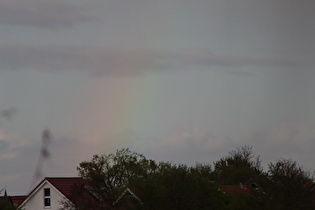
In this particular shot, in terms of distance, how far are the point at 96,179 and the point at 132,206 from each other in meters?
19.9

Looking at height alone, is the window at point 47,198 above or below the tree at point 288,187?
above

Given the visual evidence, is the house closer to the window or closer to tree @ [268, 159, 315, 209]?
the window

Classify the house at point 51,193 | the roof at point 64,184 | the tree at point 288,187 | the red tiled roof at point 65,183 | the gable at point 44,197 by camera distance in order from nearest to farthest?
the tree at point 288,187
the roof at point 64,184
the red tiled roof at point 65,183
the house at point 51,193
the gable at point 44,197

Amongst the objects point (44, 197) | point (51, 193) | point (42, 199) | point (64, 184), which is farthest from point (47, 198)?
point (64, 184)

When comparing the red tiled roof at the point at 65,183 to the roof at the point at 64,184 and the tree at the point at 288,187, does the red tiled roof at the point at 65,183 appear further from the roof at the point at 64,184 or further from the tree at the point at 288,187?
the tree at the point at 288,187

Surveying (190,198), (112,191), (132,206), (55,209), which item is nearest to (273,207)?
(190,198)

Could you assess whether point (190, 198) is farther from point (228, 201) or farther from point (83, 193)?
point (83, 193)

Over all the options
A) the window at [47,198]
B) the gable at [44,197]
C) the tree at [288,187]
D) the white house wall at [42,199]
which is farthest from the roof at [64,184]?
the tree at [288,187]

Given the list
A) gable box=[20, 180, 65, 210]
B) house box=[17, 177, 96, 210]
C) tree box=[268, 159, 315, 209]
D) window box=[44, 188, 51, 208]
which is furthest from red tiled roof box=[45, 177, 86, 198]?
tree box=[268, 159, 315, 209]

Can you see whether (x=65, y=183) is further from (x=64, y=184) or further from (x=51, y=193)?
(x=51, y=193)

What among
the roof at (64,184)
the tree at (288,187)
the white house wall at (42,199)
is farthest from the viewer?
the white house wall at (42,199)

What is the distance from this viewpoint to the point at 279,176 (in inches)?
1866

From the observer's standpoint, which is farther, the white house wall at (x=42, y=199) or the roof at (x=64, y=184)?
the white house wall at (x=42, y=199)

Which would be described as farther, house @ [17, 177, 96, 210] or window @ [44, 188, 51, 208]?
window @ [44, 188, 51, 208]
